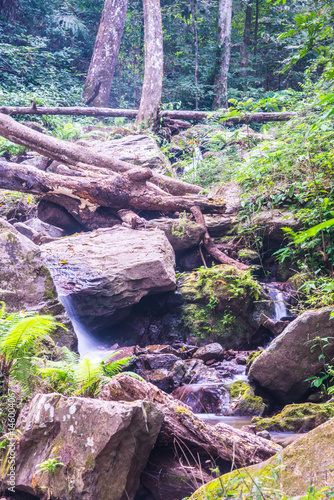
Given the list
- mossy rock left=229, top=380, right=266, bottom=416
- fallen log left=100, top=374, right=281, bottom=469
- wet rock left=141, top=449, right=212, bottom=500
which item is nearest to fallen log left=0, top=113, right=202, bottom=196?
mossy rock left=229, top=380, right=266, bottom=416

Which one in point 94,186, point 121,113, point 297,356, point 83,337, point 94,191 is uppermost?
point 121,113

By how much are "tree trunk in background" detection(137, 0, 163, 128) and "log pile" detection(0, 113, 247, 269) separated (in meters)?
4.58

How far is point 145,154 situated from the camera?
33.9 feet

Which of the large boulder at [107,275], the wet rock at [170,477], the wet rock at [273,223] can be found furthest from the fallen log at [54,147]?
the wet rock at [170,477]

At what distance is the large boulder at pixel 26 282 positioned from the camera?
4.82m

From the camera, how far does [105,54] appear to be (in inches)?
636

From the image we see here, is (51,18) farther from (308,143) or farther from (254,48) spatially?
(308,143)

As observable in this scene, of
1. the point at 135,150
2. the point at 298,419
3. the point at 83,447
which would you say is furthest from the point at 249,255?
the point at 83,447

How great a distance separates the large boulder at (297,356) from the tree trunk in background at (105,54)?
48.3ft

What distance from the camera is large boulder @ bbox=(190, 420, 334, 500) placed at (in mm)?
1801

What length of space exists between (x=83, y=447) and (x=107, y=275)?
3.88m

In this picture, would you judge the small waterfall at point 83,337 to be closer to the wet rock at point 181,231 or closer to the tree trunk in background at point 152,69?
the wet rock at point 181,231

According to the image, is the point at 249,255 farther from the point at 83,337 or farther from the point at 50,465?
the point at 50,465

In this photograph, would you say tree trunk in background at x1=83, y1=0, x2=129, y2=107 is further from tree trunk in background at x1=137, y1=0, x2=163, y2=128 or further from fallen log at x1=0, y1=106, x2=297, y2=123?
tree trunk in background at x1=137, y1=0, x2=163, y2=128
